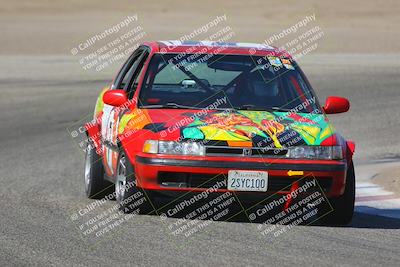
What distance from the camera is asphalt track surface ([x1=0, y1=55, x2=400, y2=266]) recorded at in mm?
7586

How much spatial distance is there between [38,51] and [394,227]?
28.0 metres

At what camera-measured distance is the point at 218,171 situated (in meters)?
9.06

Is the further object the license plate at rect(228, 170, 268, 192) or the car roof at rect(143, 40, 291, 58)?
the car roof at rect(143, 40, 291, 58)

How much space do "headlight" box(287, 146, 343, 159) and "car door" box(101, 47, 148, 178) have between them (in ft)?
5.45

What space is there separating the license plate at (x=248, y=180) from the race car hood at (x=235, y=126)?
0.76 feet

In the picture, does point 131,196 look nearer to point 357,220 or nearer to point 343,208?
point 343,208

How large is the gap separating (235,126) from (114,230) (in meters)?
1.38

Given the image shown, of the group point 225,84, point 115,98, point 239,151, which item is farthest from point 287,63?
point 239,151

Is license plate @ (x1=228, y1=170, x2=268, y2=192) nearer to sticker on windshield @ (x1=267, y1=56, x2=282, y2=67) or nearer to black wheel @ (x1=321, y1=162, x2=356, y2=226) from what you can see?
black wheel @ (x1=321, y1=162, x2=356, y2=226)

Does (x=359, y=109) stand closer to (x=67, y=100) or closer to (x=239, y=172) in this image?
(x=67, y=100)

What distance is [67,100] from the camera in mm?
22641

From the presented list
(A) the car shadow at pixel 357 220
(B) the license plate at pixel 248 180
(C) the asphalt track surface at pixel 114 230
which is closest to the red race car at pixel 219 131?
Result: (B) the license plate at pixel 248 180

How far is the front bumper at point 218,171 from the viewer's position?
9.08m

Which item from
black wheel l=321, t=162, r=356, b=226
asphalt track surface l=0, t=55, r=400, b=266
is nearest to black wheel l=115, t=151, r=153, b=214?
asphalt track surface l=0, t=55, r=400, b=266
